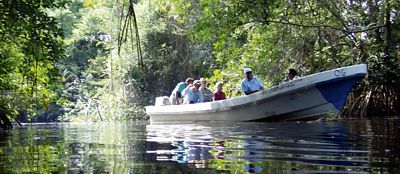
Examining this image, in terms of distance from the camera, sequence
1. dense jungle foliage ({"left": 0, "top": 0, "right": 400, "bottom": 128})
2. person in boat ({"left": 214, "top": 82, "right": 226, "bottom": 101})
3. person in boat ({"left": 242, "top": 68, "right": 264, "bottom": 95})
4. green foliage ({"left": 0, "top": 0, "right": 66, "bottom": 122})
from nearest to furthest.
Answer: green foliage ({"left": 0, "top": 0, "right": 66, "bottom": 122}), dense jungle foliage ({"left": 0, "top": 0, "right": 400, "bottom": 128}), person in boat ({"left": 242, "top": 68, "right": 264, "bottom": 95}), person in boat ({"left": 214, "top": 82, "right": 226, "bottom": 101})

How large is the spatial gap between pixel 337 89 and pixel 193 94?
4078mm

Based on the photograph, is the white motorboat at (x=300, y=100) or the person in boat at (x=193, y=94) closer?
the white motorboat at (x=300, y=100)

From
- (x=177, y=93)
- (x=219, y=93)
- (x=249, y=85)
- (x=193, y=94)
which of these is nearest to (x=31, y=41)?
(x=249, y=85)

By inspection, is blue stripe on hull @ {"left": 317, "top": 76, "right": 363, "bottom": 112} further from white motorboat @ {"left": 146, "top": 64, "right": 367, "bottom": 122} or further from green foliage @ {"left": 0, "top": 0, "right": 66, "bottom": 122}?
green foliage @ {"left": 0, "top": 0, "right": 66, "bottom": 122}

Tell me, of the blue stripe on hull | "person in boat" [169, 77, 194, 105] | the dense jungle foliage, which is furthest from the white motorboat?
"person in boat" [169, 77, 194, 105]

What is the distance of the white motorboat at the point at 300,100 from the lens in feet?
37.1

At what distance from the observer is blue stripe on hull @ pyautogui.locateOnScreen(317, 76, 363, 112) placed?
37.5 ft

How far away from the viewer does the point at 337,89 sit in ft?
38.1

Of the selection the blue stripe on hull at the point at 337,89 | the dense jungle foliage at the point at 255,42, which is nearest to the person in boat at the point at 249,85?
the dense jungle foliage at the point at 255,42

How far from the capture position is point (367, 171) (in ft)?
9.48

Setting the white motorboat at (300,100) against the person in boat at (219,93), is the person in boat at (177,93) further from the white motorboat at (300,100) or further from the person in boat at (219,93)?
the white motorboat at (300,100)

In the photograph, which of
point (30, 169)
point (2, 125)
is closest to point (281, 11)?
point (2, 125)

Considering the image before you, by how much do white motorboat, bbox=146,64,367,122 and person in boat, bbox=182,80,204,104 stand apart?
1800 mm

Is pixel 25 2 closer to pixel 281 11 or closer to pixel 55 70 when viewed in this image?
pixel 55 70
